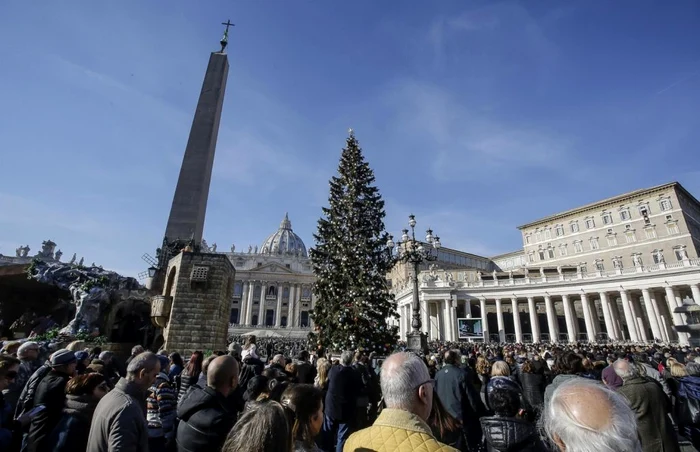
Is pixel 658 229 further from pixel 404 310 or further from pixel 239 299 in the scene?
pixel 239 299

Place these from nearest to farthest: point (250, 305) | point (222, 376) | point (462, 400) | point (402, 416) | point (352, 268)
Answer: point (402, 416), point (222, 376), point (462, 400), point (352, 268), point (250, 305)

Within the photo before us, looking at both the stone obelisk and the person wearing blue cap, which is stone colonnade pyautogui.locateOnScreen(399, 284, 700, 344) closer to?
the stone obelisk

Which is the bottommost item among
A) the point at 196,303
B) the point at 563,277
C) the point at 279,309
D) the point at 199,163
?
the point at 196,303

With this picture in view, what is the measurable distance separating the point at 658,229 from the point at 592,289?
1279 cm

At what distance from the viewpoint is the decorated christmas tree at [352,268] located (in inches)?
555

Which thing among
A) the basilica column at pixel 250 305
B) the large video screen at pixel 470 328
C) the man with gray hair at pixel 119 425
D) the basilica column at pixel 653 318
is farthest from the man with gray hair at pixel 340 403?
the basilica column at pixel 250 305

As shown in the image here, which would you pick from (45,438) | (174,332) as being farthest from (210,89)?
(45,438)

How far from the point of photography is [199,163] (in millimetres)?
16547

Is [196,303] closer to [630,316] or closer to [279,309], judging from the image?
[630,316]

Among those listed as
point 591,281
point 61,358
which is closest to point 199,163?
point 61,358

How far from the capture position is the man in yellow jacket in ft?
5.23

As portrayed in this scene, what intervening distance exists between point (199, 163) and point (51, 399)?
14.8 metres

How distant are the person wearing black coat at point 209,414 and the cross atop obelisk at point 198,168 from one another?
13.4m

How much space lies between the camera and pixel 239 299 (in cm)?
7675
